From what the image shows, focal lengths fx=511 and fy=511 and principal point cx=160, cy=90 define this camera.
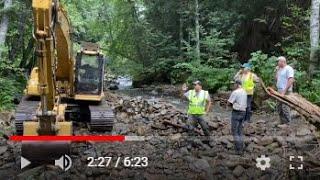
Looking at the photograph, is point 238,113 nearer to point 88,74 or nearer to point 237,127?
point 237,127

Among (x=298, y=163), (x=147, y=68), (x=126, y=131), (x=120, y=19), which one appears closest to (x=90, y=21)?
(x=120, y=19)

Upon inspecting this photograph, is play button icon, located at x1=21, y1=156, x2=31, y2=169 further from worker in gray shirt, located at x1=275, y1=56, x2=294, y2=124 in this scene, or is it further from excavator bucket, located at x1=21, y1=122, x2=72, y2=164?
worker in gray shirt, located at x1=275, y1=56, x2=294, y2=124

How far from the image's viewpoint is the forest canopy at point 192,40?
1856cm

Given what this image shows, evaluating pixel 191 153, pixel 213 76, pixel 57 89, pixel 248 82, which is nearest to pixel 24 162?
pixel 191 153

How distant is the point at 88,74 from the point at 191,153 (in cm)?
411

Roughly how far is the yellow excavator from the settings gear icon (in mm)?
3399

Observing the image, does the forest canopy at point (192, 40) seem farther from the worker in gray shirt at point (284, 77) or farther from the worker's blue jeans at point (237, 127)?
the worker's blue jeans at point (237, 127)

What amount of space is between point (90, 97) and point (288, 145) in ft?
17.0

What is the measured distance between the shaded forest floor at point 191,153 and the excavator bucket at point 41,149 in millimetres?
202

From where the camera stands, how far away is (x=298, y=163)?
7.87 metres

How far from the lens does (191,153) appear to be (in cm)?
1009

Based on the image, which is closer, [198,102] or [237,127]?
[237,127]

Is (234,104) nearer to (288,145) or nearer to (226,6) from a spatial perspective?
(288,145)

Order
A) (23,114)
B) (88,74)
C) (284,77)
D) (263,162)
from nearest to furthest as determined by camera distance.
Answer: (263,162)
(23,114)
(284,77)
(88,74)
